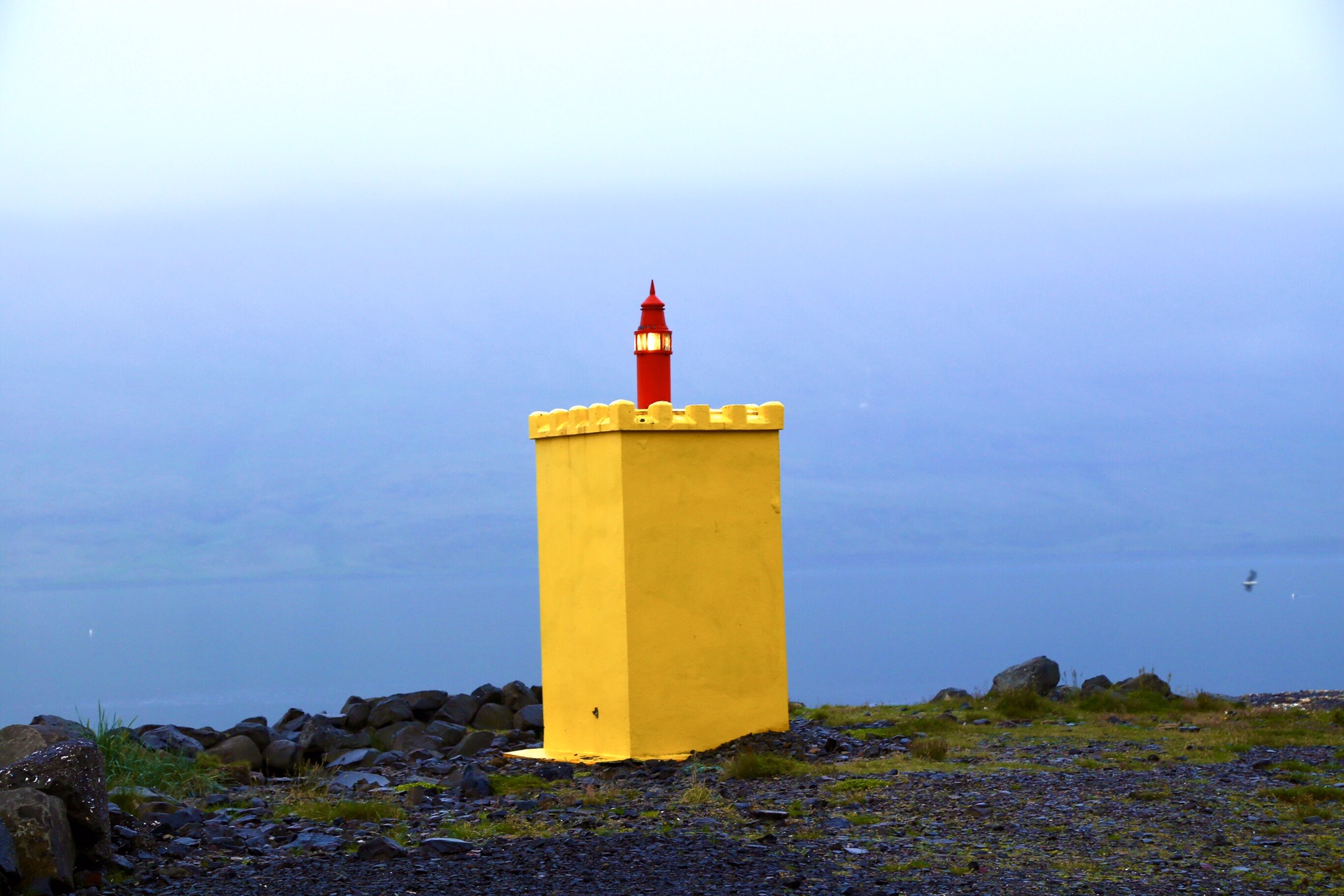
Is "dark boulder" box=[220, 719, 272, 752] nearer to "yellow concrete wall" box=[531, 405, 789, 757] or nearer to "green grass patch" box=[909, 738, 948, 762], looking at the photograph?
"yellow concrete wall" box=[531, 405, 789, 757]

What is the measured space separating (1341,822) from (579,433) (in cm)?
862

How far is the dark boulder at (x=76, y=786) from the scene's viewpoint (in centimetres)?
811

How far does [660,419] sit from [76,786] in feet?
24.0

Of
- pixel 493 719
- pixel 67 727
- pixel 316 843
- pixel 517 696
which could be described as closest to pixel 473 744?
pixel 493 719

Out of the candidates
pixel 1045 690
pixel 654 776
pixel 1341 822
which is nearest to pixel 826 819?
pixel 654 776

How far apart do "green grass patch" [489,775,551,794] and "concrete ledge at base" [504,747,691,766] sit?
5.21 ft

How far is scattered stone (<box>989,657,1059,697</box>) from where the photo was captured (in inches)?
723

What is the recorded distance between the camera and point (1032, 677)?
18453mm

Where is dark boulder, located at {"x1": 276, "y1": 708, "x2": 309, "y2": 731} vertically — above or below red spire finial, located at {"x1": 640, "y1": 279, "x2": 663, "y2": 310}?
below

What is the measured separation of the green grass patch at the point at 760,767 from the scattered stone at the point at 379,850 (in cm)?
412

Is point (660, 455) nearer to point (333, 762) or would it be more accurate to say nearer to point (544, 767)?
point (544, 767)

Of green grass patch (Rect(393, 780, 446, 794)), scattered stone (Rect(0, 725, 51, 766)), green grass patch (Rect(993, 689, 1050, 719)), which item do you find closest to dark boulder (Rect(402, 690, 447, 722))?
green grass patch (Rect(393, 780, 446, 794))

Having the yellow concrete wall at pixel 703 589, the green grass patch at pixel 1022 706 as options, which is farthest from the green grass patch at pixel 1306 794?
the green grass patch at pixel 1022 706

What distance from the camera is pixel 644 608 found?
537 inches
